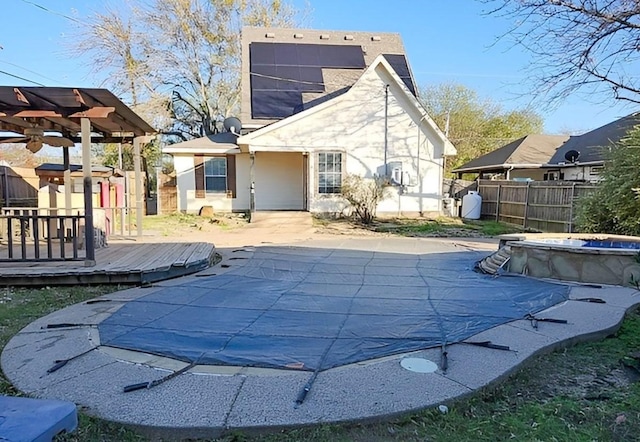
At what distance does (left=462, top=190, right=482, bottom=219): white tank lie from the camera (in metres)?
16.4

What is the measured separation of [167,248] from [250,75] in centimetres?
1236

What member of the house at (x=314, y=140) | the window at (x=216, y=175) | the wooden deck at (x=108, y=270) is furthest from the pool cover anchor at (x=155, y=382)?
the window at (x=216, y=175)

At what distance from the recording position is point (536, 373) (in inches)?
127

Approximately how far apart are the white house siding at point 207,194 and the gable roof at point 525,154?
11011mm

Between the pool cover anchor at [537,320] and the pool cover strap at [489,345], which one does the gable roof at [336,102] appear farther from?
the pool cover strap at [489,345]

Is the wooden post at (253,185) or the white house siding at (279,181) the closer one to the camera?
the wooden post at (253,185)

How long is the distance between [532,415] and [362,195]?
40.4 feet

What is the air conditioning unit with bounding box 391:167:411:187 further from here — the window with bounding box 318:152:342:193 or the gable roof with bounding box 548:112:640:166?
the gable roof with bounding box 548:112:640:166

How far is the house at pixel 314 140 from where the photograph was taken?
15.1 m

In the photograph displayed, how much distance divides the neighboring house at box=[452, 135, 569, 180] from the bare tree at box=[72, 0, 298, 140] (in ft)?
48.6

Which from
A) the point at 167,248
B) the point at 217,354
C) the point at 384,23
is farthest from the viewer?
the point at 384,23

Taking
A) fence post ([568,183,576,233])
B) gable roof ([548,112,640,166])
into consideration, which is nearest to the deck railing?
fence post ([568,183,576,233])

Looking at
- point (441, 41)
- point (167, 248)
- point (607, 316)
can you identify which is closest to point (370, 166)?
point (441, 41)

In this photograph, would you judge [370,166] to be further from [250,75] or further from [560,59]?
[560,59]
